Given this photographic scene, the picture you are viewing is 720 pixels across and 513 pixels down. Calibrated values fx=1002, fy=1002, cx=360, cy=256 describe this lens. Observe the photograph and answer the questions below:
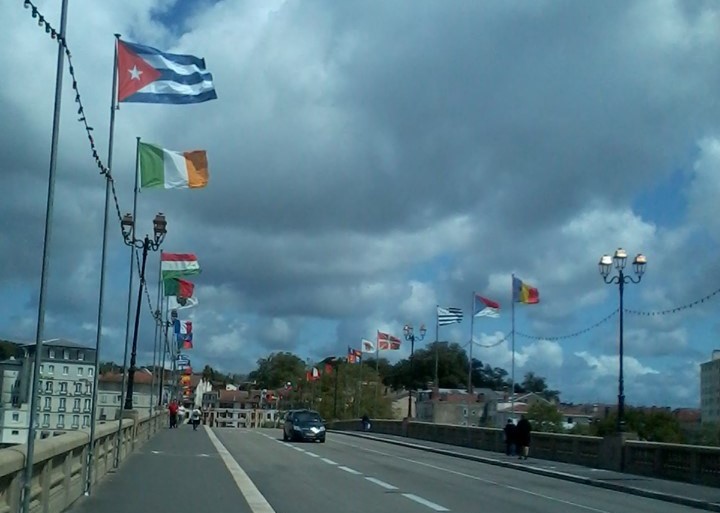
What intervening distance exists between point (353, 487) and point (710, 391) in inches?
1306

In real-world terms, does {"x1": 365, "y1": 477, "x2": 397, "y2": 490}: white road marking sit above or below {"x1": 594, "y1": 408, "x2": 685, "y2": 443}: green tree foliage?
below

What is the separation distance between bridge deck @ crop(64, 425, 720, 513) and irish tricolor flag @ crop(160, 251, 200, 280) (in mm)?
7533

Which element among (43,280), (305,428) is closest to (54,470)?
(43,280)

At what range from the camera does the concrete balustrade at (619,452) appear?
28.9 metres

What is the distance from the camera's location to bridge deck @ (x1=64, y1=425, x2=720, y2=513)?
19609 mm

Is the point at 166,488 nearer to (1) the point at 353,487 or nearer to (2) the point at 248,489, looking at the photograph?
(2) the point at 248,489

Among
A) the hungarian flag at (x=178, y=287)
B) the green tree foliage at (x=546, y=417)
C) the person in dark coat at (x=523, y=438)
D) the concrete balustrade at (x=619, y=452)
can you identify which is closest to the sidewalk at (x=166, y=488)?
the hungarian flag at (x=178, y=287)

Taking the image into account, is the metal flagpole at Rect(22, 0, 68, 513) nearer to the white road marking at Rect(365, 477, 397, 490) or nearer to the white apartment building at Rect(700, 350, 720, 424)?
the white road marking at Rect(365, 477, 397, 490)

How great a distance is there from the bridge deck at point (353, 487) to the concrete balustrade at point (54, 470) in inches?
20.1

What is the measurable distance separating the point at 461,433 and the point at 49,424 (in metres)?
35.4

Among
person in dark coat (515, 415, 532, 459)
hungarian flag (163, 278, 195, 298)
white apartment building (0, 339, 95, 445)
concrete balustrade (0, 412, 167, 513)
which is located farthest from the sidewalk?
person in dark coat (515, 415, 532, 459)

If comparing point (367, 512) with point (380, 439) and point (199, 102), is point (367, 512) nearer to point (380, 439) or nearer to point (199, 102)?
point (199, 102)

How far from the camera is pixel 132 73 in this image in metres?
19.2

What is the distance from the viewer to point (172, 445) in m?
44.2
